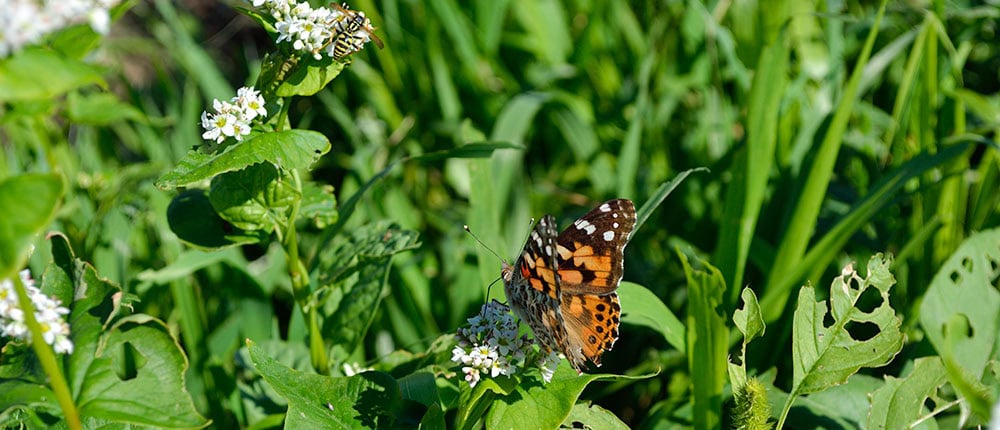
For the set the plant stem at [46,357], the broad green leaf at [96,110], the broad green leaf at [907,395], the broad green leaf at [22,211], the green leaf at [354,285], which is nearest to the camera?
the broad green leaf at [22,211]

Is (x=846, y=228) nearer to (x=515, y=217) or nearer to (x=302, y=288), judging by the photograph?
(x=515, y=217)

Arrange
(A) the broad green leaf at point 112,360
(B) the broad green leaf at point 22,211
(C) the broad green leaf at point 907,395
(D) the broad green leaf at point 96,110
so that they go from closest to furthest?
(B) the broad green leaf at point 22,211 < (A) the broad green leaf at point 112,360 < (C) the broad green leaf at point 907,395 < (D) the broad green leaf at point 96,110

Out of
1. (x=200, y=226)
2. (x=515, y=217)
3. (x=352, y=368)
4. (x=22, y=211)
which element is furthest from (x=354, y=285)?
(x=22, y=211)

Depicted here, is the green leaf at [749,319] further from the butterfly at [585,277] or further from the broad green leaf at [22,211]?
the broad green leaf at [22,211]

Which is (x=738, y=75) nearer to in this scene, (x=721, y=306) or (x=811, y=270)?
(x=811, y=270)

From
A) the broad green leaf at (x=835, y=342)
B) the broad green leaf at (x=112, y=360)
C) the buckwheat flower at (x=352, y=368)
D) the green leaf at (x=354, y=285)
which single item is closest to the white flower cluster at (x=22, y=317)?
the broad green leaf at (x=112, y=360)

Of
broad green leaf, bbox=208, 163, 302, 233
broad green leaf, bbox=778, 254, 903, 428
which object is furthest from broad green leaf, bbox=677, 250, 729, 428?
broad green leaf, bbox=208, 163, 302, 233

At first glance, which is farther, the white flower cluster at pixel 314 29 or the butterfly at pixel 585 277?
the butterfly at pixel 585 277

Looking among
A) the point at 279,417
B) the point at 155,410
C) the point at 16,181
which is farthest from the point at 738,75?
the point at 16,181
